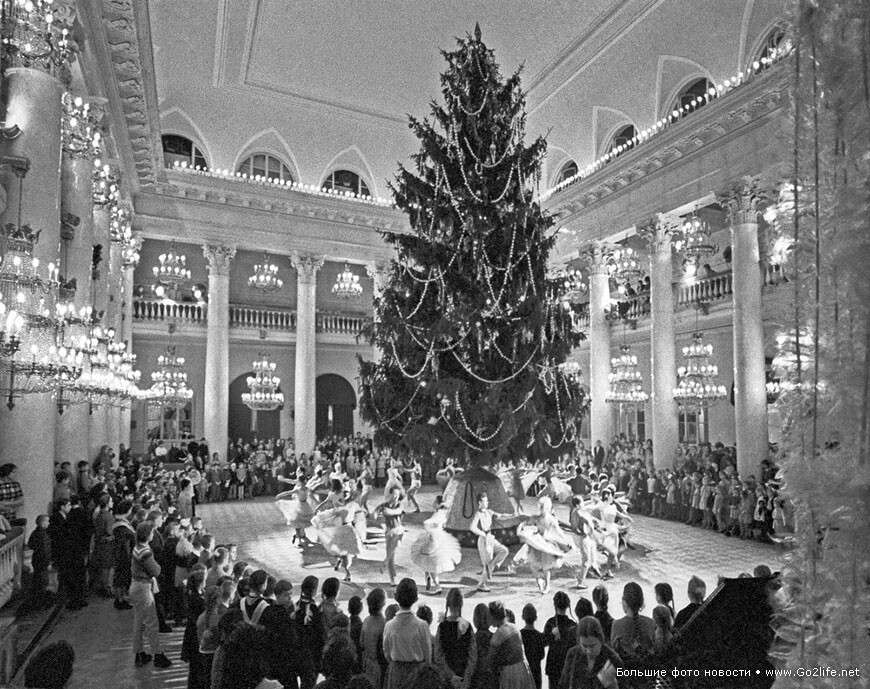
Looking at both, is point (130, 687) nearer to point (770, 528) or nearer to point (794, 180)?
point (794, 180)

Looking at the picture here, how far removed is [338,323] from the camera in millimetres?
27797

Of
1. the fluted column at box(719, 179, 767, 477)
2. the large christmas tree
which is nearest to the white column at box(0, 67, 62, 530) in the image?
the large christmas tree

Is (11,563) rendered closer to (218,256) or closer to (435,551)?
(435,551)

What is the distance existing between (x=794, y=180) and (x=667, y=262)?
56.0 feet

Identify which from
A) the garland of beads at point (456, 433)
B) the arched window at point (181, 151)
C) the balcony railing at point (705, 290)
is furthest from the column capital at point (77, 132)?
the balcony railing at point (705, 290)

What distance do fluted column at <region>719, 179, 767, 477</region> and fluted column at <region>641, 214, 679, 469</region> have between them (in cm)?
226

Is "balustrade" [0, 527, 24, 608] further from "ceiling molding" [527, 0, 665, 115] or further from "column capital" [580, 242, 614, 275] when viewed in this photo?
"column capital" [580, 242, 614, 275]

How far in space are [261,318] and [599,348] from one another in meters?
14.3

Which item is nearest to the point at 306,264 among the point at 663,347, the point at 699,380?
the point at 663,347

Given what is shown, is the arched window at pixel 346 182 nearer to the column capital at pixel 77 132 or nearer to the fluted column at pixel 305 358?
the fluted column at pixel 305 358

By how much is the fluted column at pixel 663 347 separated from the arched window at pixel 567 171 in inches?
217

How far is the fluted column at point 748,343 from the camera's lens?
14.7 metres

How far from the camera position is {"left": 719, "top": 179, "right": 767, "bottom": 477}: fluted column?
48.1 ft

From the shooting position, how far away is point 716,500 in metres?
13.4
